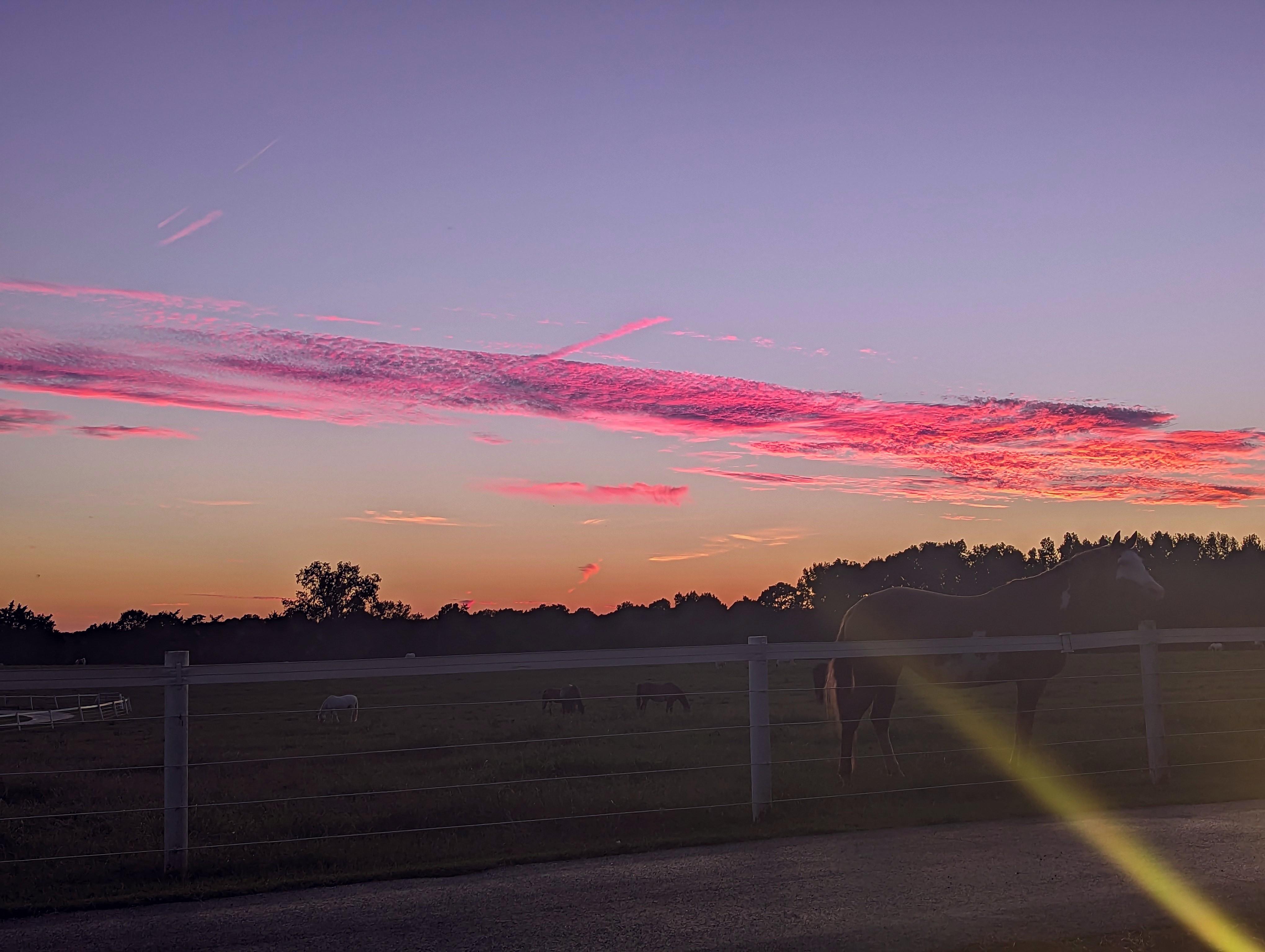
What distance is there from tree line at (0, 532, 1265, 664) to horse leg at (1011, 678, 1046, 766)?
37639 mm

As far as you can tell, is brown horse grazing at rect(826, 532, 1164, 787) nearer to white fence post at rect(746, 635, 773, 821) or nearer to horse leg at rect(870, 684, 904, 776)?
horse leg at rect(870, 684, 904, 776)

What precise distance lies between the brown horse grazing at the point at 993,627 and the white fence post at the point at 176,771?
6477 mm

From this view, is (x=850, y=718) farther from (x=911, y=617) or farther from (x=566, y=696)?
(x=566, y=696)

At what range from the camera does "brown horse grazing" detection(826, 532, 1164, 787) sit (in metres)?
10.9

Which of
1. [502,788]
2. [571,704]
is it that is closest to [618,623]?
[571,704]

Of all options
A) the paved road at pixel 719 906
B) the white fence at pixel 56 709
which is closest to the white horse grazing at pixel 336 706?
the white fence at pixel 56 709

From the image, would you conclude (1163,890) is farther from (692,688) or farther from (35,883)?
(692,688)

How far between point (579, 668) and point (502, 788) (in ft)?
11.9

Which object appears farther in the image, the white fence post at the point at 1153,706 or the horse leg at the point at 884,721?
the horse leg at the point at 884,721

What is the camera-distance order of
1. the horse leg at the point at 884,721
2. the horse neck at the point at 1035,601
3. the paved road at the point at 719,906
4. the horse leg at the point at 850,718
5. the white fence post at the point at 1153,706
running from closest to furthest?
the paved road at the point at 719,906, the white fence post at the point at 1153,706, the horse leg at the point at 850,718, the horse leg at the point at 884,721, the horse neck at the point at 1035,601

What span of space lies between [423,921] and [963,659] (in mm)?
7567

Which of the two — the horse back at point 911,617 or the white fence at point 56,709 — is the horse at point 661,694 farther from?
the horse back at point 911,617

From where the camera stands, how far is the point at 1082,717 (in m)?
20.0

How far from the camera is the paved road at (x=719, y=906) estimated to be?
5137mm
